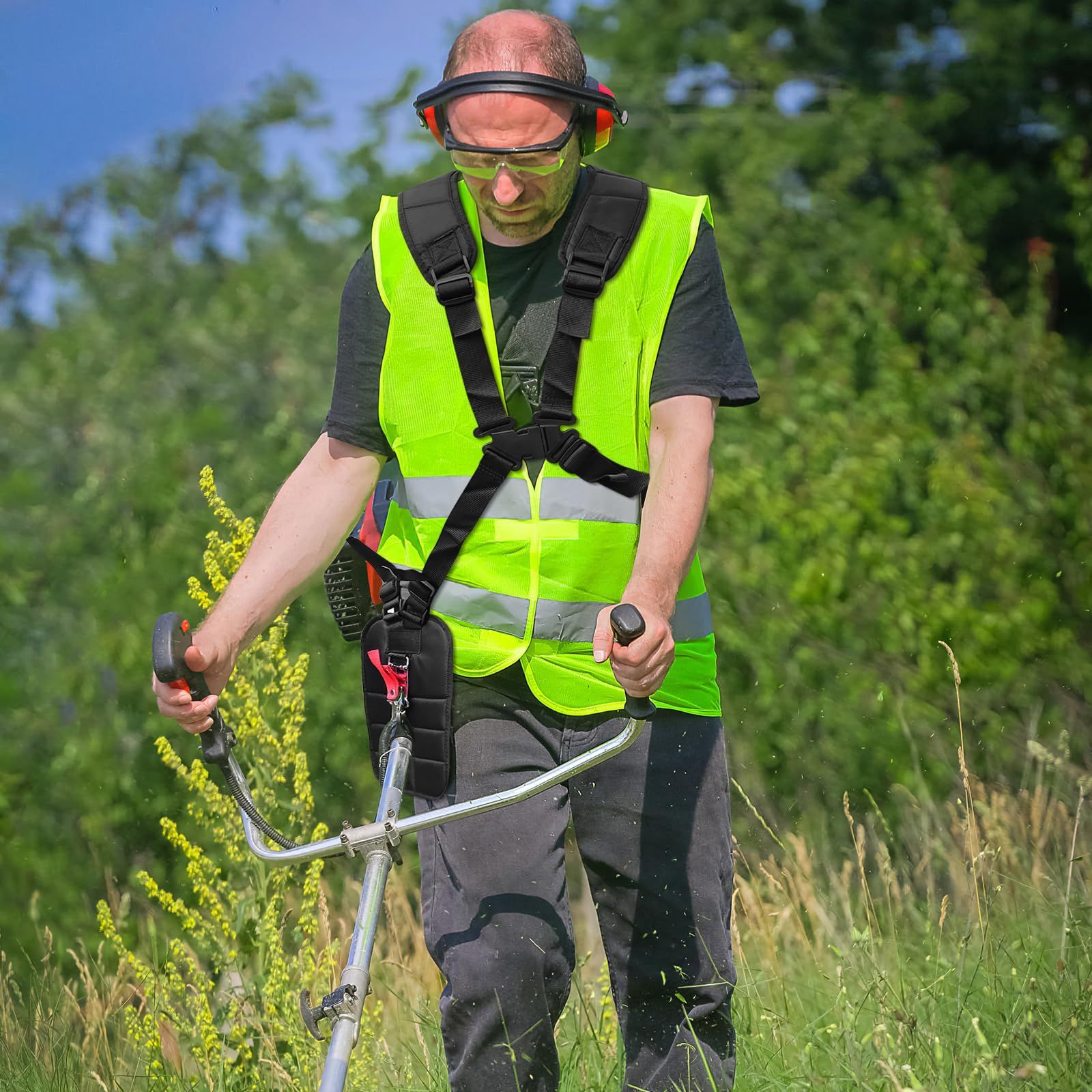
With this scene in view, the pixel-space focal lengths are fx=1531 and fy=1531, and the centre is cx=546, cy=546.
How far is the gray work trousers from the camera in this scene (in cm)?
254

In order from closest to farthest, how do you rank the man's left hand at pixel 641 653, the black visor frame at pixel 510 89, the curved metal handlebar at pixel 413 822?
the curved metal handlebar at pixel 413 822 → the man's left hand at pixel 641 653 → the black visor frame at pixel 510 89


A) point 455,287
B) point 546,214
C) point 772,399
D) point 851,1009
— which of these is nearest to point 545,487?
point 455,287

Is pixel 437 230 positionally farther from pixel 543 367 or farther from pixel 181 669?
pixel 181 669

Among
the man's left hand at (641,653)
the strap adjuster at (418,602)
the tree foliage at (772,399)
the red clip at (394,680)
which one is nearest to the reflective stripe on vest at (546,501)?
the strap adjuster at (418,602)

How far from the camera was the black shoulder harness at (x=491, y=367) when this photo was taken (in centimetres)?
263

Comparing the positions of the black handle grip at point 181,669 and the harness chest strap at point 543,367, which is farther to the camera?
the harness chest strap at point 543,367

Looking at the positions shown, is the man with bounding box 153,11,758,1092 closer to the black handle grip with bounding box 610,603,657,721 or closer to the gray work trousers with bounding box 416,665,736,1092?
the gray work trousers with bounding box 416,665,736,1092

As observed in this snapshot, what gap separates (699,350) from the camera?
2.65 metres

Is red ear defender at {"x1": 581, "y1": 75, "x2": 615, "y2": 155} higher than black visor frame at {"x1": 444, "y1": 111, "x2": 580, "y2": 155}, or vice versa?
red ear defender at {"x1": 581, "y1": 75, "x2": 615, "y2": 155}

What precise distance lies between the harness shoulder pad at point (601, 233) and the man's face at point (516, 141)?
0.18ft

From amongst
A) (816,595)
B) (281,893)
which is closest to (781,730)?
(816,595)

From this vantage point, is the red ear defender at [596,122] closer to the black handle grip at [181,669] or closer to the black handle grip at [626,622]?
the black handle grip at [626,622]

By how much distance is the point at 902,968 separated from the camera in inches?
136

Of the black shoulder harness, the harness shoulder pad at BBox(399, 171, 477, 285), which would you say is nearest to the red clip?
the black shoulder harness
